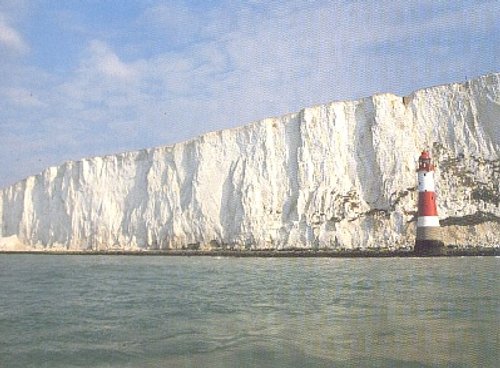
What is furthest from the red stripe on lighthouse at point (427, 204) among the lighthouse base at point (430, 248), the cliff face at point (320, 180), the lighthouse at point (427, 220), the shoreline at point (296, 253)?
the cliff face at point (320, 180)

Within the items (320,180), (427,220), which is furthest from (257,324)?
(320,180)

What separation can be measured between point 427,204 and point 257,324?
19238 mm

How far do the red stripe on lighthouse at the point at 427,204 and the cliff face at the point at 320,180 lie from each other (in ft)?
8.98

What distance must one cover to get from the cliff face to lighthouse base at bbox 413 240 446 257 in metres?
2.57

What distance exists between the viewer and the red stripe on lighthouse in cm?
2491

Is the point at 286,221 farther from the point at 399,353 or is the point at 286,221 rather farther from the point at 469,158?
the point at 399,353

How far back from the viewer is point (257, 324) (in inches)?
298

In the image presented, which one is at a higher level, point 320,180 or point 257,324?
point 320,180

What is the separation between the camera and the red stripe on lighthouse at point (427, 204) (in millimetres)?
24906

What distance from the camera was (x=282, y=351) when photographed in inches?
234

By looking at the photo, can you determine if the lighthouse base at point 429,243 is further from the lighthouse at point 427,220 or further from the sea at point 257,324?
the sea at point 257,324

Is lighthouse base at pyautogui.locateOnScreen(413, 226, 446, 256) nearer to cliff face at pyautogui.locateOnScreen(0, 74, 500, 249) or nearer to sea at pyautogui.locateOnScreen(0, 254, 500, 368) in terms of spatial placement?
cliff face at pyautogui.locateOnScreen(0, 74, 500, 249)

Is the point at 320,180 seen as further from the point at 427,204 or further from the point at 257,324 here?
the point at 257,324

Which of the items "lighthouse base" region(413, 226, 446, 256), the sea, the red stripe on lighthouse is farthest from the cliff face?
the sea
